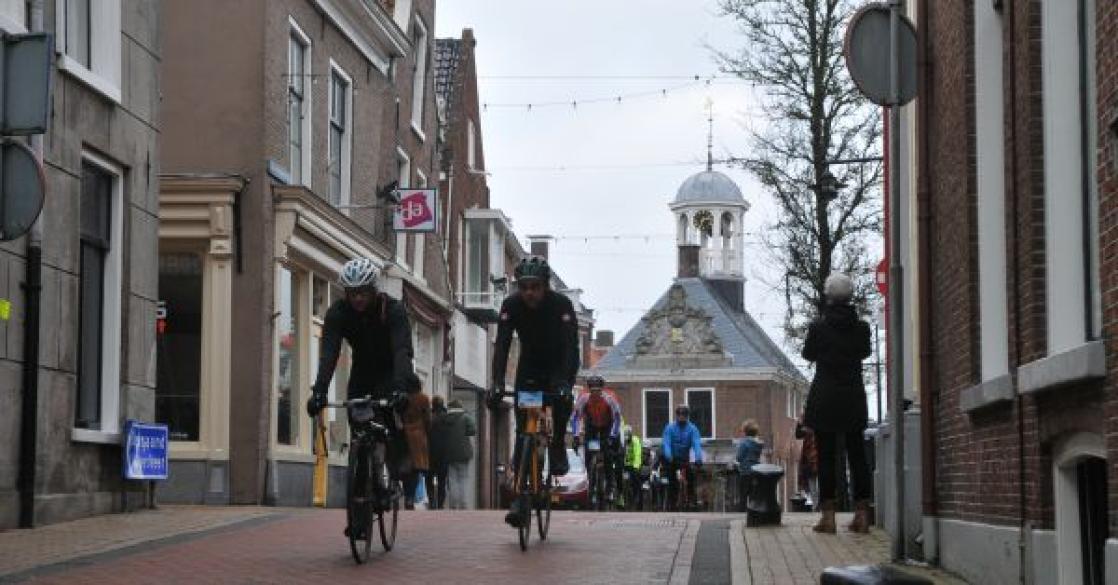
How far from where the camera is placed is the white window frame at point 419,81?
35375mm

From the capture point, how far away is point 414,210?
98.1 feet

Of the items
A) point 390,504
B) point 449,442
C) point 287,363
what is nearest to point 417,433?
point 287,363

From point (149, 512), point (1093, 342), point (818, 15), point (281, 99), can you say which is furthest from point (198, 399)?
point (1093, 342)

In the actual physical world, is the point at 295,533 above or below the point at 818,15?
below

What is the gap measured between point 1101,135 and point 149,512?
446 inches

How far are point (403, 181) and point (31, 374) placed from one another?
66.1ft

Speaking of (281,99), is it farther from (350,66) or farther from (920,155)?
(920,155)

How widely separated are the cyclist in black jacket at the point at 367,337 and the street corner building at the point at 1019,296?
331 centimetres

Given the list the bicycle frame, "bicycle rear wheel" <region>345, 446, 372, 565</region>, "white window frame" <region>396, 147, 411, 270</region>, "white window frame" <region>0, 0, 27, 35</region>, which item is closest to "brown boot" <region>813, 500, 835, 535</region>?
the bicycle frame

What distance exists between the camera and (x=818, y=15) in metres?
32.2

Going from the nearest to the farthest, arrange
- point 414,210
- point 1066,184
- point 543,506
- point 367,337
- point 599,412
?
point 1066,184 < point 367,337 < point 543,506 < point 599,412 < point 414,210

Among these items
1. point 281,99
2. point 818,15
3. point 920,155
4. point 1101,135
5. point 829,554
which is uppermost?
point 818,15

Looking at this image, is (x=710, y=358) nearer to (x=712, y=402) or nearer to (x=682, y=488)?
(x=712, y=402)

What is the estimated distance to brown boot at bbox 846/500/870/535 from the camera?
45.6ft
